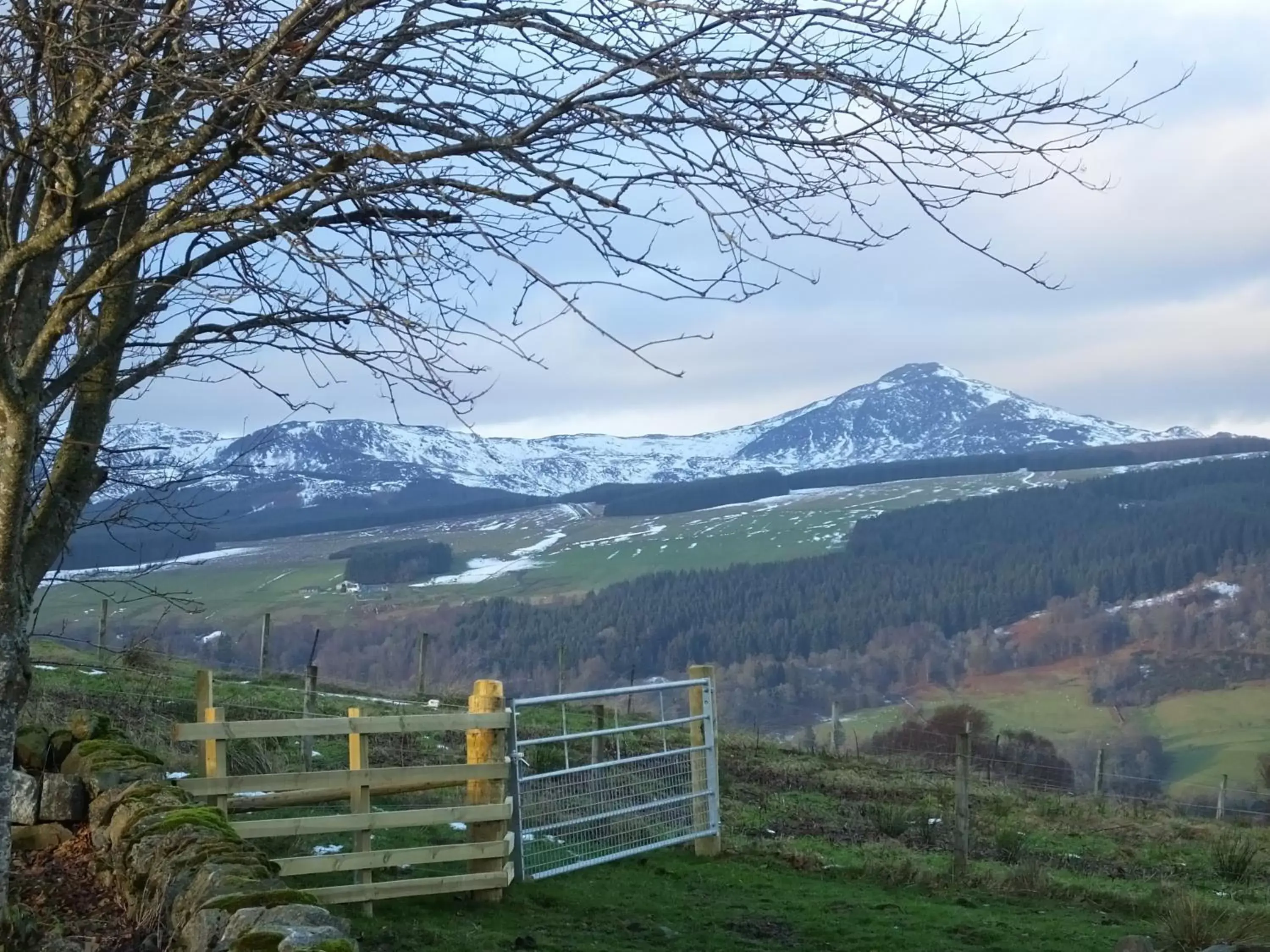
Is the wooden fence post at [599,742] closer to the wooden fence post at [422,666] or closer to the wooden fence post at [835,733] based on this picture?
the wooden fence post at [835,733]

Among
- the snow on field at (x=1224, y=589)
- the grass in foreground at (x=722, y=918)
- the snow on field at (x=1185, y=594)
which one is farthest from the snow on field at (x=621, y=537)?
the grass in foreground at (x=722, y=918)

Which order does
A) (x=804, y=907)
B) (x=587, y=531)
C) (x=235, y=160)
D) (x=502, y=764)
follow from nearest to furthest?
(x=235, y=160) < (x=502, y=764) < (x=804, y=907) < (x=587, y=531)

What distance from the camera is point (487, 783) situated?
348 inches

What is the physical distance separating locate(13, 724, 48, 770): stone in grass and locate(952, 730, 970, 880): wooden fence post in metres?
7.58

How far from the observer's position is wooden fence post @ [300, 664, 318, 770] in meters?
13.5

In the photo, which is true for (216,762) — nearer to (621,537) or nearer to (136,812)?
(136,812)

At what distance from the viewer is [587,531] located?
19888 cm

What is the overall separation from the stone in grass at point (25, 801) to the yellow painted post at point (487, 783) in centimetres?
270

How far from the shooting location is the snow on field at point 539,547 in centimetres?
17475

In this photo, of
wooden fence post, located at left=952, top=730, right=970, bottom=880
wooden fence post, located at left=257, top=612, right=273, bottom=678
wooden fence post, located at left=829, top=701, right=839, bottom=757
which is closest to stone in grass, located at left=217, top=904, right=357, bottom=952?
wooden fence post, located at left=952, top=730, right=970, bottom=880

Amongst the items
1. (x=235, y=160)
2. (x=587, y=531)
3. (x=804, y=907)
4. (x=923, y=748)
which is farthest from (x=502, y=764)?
(x=587, y=531)

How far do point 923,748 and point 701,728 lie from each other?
26.9m

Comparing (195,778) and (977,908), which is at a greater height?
(195,778)

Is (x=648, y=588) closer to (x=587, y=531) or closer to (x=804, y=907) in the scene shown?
(x=587, y=531)
